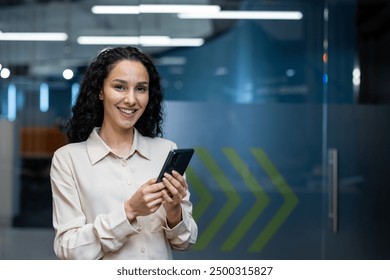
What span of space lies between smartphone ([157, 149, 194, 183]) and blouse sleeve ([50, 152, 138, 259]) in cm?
17

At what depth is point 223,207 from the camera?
483cm

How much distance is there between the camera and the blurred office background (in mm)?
4785

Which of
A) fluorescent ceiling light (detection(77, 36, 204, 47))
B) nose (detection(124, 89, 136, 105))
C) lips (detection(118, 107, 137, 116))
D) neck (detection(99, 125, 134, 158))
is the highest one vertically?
fluorescent ceiling light (detection(77, 36, 204, 47))

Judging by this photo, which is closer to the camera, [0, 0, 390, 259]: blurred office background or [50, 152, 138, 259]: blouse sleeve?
[50, 152, 138, 259]: blouse sleeve

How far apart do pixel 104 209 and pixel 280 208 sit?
281 centimetres

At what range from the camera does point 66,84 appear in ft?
15.8

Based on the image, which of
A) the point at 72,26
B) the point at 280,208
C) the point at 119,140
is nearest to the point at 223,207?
the point at 280,208

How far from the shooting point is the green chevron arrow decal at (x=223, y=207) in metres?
4.81

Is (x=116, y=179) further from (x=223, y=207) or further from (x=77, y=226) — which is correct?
(x=223, y=207)

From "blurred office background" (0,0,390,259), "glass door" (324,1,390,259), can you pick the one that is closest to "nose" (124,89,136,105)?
"blurred office background" (0,0,390,259)

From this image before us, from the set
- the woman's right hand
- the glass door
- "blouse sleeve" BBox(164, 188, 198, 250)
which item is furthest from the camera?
the glass door

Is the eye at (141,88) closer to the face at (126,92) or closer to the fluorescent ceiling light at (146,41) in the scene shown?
the face at (126,92)

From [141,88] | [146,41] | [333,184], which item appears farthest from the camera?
[333,184]

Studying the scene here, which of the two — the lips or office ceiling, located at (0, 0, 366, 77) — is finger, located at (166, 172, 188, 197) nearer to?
the lips
